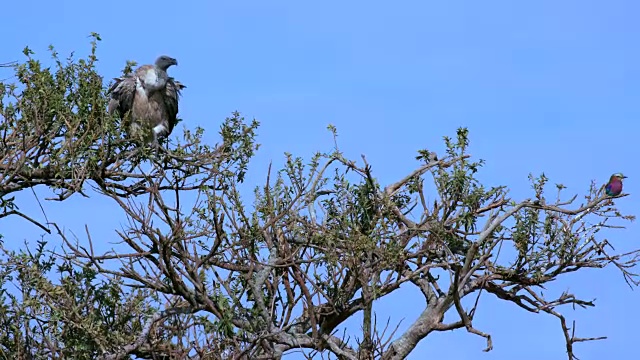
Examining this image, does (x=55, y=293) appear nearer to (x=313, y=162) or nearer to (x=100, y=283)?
(x=100, y=283)

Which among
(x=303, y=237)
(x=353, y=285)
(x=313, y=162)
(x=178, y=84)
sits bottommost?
(x=353, y=285)

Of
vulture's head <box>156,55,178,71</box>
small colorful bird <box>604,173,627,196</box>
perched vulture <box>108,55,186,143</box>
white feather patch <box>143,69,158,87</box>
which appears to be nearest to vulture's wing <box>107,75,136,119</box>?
perched vulture <box>108,55,186,143</box>

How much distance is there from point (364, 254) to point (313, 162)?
122 centimetres

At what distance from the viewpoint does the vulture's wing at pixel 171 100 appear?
1318 centimetres

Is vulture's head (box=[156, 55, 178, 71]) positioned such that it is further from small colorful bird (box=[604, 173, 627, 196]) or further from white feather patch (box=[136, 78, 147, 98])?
small colorful bird (box=[604, 173, 627, 196])

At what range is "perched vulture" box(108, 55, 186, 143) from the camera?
12758 millimetres

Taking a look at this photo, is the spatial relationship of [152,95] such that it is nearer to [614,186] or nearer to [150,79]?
[150,79]

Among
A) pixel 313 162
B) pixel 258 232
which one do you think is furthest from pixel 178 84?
pixel 258 232

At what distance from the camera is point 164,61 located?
13.3 m

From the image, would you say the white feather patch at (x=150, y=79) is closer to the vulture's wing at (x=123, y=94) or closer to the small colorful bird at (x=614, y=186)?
the vulture's wing at (x=123, y=94)

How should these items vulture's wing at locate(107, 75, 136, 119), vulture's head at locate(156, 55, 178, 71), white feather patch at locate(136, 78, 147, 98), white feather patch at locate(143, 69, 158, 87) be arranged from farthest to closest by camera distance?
1. vulture's head at locate(156, 55, 178, 71)
2. white feather patch at locate(143, 69, 158, 87)
3. white feather patch at locate(136, 78, 147, 98)
4. vulture's wing at locate(107, 75, 136, 119)

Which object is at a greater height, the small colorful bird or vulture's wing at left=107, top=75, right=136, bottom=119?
vulture's wing at left=107, top=75, right=136, bottom=119

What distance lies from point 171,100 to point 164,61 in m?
0.52

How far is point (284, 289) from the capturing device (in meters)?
10.2
